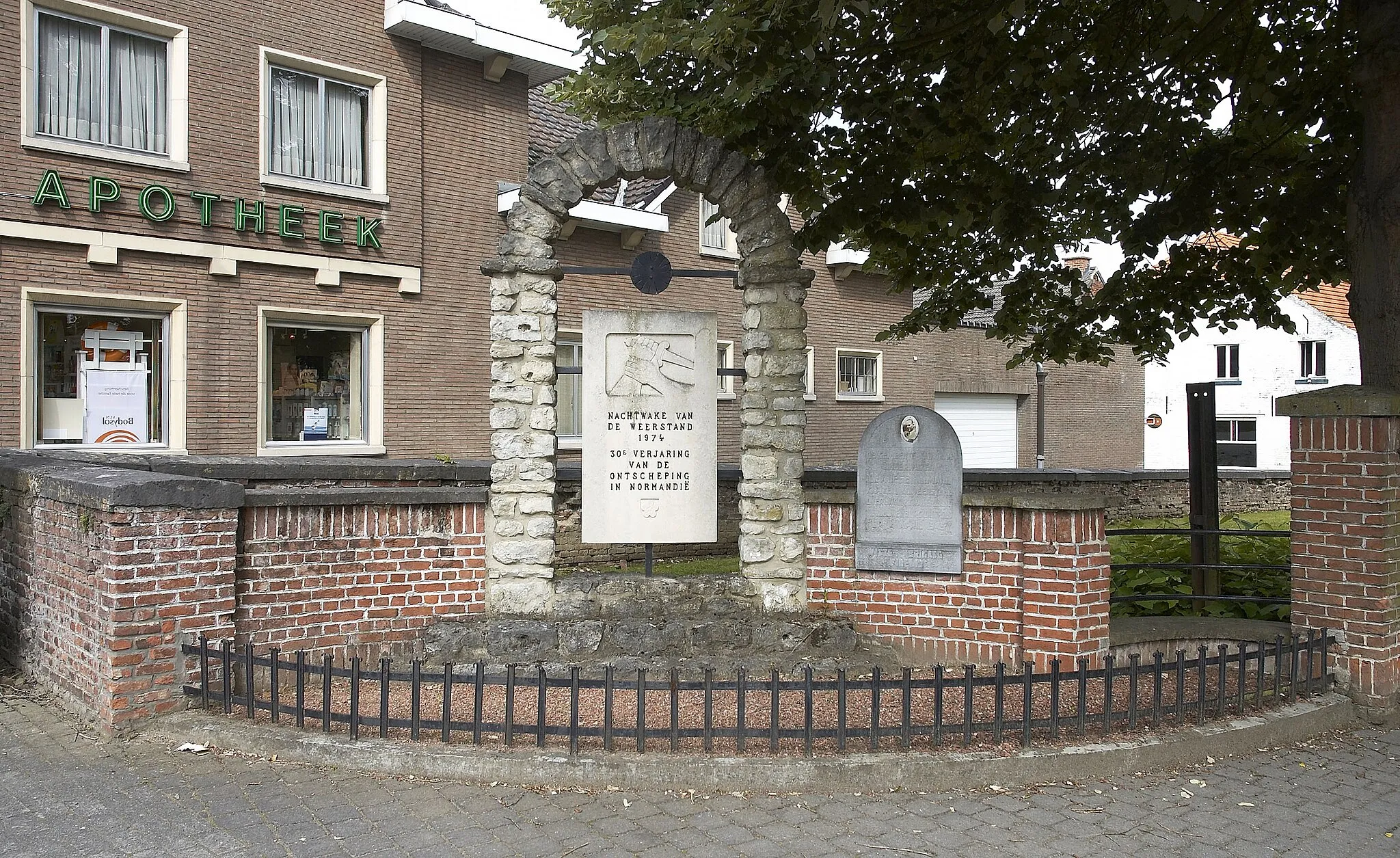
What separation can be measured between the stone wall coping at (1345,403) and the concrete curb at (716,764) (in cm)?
255

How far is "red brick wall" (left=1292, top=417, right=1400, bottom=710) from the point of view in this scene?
6055 mm

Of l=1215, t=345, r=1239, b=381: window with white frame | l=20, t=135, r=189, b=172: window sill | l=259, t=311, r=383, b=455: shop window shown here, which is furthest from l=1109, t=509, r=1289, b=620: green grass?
l=1215, t=345, r=1239, b=381: window with white frame

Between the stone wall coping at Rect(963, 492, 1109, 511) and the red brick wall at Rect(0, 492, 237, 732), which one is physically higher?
the stone wall coping at Rect(963, 492, 1109, 511)

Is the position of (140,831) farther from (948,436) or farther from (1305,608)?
(1305,608)

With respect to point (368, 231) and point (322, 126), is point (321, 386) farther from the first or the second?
point (322, 126)

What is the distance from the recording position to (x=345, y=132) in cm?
1342

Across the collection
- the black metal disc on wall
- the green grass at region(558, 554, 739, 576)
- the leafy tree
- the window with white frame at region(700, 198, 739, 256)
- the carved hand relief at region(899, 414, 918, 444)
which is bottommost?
the green grass at region(558, 554, 739, 576)

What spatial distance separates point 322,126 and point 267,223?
169 cm

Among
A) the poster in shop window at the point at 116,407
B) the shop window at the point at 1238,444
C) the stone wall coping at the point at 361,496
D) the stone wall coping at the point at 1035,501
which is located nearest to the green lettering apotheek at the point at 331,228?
the poster in shop window at the point at 116,407

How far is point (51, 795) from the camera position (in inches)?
178

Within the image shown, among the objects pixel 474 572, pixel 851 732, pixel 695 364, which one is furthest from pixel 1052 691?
pixel 474 572

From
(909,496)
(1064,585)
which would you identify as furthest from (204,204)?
(1064,585)

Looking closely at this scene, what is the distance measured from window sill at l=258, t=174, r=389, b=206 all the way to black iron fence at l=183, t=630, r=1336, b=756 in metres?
8.33

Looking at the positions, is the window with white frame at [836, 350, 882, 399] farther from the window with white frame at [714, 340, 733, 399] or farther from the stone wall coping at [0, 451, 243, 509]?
the stone wall coping at [0, 451, 243, 509]
